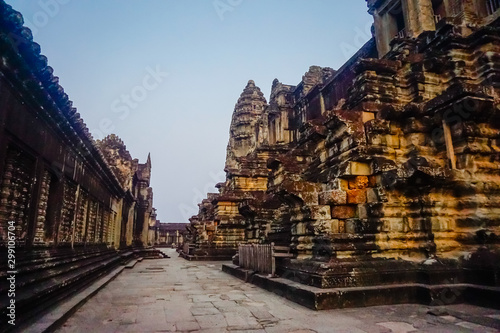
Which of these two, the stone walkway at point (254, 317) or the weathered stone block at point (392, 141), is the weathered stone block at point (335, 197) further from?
the stone walkway at point (254, 317)

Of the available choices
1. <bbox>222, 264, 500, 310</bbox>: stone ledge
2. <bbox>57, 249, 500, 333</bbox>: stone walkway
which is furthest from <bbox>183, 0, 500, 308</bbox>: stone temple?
<bbox>57, 249, 500, 333</bbox>: stone walkway

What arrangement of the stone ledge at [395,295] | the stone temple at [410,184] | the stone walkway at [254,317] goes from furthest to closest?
the stone temple at [410,184] < the stone ledge at [395,295] < the stone walkway at [254,317]

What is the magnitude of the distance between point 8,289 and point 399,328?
4.60m

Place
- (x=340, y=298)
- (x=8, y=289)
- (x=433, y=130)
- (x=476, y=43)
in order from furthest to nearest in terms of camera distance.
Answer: (x=476, y=43), (x=433, y=130), (x=340, y=298), (x=8, y=289)

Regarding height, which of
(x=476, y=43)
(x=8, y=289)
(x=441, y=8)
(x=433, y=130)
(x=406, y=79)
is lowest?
(x=8, y=289)

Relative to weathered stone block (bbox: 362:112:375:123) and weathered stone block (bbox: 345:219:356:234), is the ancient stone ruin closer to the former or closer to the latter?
weathered stone block (bbox: 345:219:356:234)

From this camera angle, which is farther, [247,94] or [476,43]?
[247,94]

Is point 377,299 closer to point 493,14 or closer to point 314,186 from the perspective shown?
point 314,186

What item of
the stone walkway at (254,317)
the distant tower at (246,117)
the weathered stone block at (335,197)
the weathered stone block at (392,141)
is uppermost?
the distant tower at (246,117)

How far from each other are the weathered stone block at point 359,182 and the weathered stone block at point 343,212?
17.1 inches

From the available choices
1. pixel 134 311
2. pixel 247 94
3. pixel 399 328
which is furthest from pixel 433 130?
pixel 247 94

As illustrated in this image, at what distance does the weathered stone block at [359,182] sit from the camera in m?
6.36

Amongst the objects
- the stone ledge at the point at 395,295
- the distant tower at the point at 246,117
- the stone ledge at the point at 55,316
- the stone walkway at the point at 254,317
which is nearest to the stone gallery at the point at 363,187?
the stone ledge at the point at 395,295

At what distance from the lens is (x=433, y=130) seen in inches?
258
